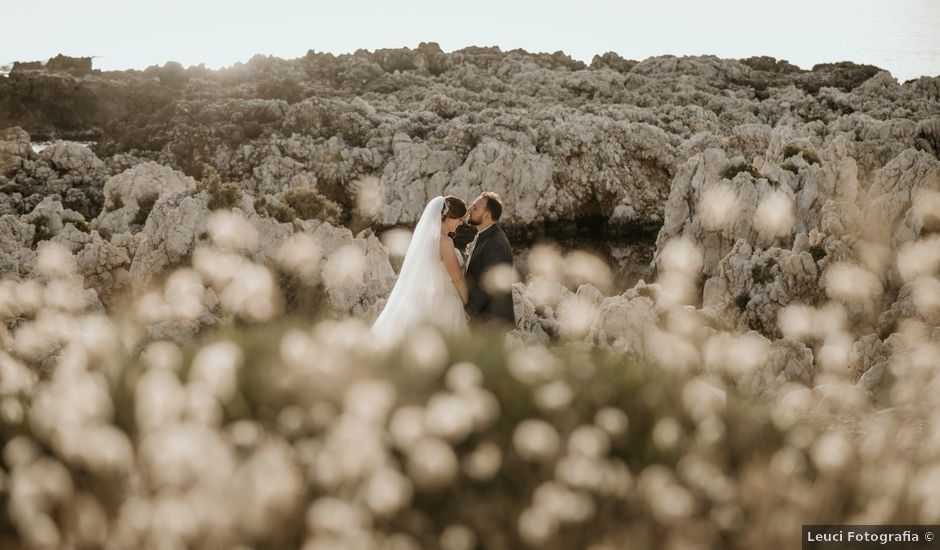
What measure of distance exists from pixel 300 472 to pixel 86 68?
72.1 meters

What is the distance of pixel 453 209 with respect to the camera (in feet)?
29.4

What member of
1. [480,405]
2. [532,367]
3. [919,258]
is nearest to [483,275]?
[532,367]

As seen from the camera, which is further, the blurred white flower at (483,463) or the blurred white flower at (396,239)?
the blurred white flower at (396,239)

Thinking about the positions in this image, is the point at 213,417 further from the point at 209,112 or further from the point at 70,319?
the point at 209,112

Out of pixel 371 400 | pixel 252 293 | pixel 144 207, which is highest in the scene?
pixel 144 207

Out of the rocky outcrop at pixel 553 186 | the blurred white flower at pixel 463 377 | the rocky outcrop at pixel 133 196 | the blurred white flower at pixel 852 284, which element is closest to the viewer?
the blurred white flower at pixel 463 377

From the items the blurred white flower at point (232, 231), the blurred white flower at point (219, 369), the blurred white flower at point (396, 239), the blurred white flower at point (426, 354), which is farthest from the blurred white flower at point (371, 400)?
the blurred white flower at point (396, 239)

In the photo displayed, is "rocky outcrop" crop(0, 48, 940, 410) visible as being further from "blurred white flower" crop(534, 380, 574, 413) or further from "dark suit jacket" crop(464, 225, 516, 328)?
"blurred white flower" crop(534, 380, 574, 413)

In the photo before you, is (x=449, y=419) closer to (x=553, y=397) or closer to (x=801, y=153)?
(x=553, y=397)

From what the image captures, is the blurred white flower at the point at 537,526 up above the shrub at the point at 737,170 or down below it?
below

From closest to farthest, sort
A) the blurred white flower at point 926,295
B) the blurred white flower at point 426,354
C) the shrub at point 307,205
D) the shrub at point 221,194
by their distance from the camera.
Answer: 1. the blurred white flower at point 426,354
2. the blurred white flower at point 926,295
3. the shrub at point 221,194
4. the shrub at point 307,205

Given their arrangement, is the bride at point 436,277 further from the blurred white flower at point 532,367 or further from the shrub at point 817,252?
the shrub at point 817,252

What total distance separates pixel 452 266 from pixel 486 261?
40 cm

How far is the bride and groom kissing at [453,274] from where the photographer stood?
29.1 ft
